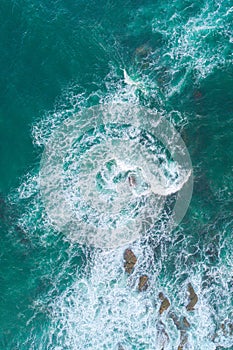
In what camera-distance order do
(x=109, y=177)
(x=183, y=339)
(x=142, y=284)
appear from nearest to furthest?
(x=183, y=339)
(x=109, y=177)
(x=142, y=284)

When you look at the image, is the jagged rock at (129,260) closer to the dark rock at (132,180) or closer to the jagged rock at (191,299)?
the jagged rock at (191,299)

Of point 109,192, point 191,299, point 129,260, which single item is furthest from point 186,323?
point 109,192

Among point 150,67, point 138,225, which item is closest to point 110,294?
point 138,225

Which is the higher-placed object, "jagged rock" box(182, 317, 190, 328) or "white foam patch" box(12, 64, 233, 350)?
"white foam patch" box(12, 64, 233, 350)

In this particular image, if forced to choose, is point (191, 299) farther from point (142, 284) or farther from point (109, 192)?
point (109, 192)

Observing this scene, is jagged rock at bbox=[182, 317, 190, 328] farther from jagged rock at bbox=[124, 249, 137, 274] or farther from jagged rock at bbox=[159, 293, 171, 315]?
jagged rock at bbox=[124, 249, 137, 274]

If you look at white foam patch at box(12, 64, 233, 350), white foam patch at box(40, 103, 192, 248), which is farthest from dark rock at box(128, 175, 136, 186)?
white foam patch at box(12, 64, 233, 350)
